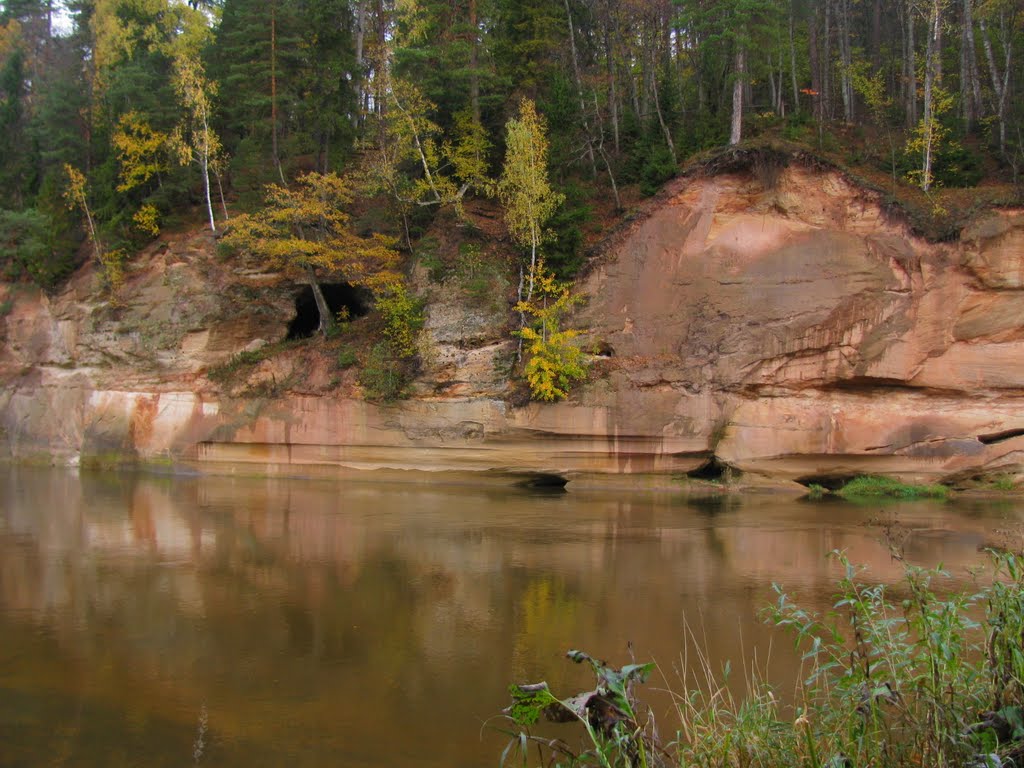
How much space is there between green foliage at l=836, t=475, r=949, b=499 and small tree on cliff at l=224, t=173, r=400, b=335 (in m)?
15.9

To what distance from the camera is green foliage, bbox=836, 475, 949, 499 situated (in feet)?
65.6

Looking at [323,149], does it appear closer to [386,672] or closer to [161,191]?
[161,191]

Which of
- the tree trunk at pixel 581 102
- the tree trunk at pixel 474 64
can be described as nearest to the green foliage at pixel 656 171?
the tree trunk at pixel 581 102

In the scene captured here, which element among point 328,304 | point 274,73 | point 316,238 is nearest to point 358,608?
point 316,238

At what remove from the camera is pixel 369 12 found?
118 ft

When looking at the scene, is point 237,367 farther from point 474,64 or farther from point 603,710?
point 603,710

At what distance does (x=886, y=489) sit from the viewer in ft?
67.1

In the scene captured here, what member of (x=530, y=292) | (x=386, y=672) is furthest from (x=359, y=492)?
(x=386, y=672)

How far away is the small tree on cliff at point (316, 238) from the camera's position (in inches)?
1030

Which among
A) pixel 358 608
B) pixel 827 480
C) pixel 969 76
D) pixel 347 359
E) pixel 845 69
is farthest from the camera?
pixel 845 69

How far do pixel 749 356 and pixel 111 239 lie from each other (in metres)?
25.5

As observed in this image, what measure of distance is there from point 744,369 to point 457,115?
13864 millimetres

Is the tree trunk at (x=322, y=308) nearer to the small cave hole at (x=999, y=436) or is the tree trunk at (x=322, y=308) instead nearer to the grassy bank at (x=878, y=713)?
the small cave hole at (x=999, y=436)

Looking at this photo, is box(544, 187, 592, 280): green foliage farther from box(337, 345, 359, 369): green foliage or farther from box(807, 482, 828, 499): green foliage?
box(807, 482, 828, 499): green foliage
